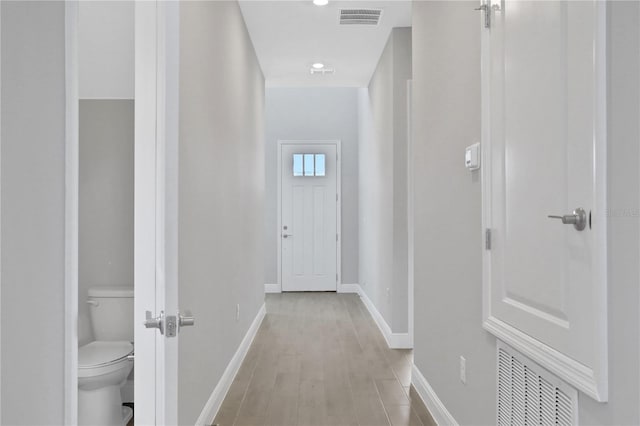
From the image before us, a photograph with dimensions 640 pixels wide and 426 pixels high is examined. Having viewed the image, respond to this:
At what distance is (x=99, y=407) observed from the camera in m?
2.15

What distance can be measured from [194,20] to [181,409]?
6.06 ft

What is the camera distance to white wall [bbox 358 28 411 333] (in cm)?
433

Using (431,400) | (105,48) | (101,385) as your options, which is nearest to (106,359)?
(101,385)

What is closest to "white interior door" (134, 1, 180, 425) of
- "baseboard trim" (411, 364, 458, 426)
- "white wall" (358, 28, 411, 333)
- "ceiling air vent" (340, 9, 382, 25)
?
"baseboard trim" (411, 364, 458, 426)

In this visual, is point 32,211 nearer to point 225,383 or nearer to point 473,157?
point 473,157

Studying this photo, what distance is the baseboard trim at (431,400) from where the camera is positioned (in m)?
2.53

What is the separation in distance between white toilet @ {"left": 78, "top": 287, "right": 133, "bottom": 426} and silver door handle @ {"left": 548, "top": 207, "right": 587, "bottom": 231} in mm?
1658

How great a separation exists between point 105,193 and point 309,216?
215 inches

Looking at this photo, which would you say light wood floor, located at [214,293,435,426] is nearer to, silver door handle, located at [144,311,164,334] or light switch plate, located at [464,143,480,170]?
light switch plate, located at [464,143,480,170]

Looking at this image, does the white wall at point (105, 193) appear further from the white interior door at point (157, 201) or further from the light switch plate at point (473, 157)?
the light switch plate at point (473, 157)

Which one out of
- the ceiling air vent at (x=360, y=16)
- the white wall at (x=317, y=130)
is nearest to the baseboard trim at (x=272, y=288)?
the white wall at (x=317, y=130)

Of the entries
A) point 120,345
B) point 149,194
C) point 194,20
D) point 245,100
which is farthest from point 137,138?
point 245,100

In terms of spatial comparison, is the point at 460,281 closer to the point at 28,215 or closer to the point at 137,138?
the point at 137,138

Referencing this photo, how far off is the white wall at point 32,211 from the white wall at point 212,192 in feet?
4.47
